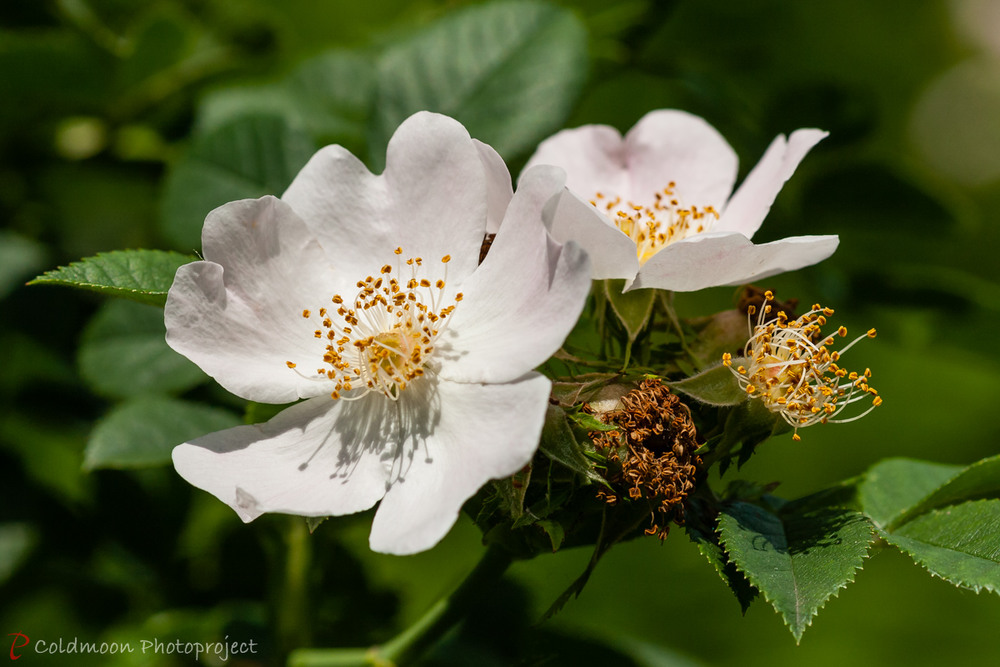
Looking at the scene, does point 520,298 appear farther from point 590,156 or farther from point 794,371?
point 590,156

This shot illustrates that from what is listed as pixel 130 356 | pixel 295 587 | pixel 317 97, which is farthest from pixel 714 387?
pixel 317 97

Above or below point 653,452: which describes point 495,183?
above

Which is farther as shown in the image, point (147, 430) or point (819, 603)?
point (147, 430)

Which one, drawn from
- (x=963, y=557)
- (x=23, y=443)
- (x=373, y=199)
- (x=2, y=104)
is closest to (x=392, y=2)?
(x=2, y=104)

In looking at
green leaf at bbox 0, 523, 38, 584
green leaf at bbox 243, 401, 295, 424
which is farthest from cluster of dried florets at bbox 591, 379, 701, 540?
green leaf at bbox 0, 523, 38, 584

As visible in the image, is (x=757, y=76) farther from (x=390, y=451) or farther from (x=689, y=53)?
(x=390, y=451)

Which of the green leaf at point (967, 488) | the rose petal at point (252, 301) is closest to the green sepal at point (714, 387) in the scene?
the green leaf at point (967, 488)

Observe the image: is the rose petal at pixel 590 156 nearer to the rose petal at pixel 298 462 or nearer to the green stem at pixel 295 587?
the rose petal at pixel 298 462
